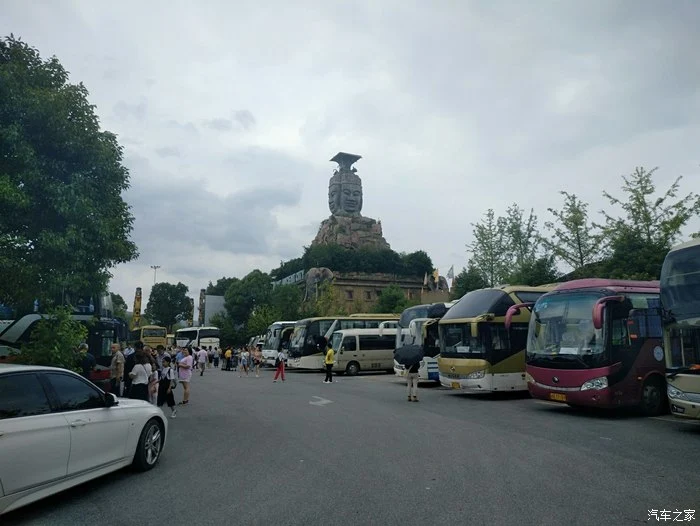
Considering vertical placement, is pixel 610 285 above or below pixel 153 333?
above

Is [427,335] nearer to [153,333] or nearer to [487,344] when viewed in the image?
[487,344]

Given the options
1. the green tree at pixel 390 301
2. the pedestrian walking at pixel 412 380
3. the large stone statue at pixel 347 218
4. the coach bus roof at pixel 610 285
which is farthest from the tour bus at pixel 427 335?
the large stone statue at pixel 347 218

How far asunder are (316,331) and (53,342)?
22894mm

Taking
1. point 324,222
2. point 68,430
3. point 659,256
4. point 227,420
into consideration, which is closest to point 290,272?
point 324,222

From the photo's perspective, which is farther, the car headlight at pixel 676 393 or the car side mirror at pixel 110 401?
the car headlight at pixel 676 393

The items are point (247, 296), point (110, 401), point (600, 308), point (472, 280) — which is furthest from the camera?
point (247, 296)

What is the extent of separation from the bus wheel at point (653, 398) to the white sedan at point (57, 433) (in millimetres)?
11100

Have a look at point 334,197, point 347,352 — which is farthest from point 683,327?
point 334,197

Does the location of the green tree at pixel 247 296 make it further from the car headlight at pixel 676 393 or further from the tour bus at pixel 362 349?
the car headlight at pixel 676 393

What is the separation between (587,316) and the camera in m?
13.0

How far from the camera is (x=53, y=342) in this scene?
10.8 metres

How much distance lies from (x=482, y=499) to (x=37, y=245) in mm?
Result: 9710

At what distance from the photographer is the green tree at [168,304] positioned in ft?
329

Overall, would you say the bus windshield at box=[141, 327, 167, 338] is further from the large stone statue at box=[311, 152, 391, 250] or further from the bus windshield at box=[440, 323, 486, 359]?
the large stone statue at box=[311, 152, 391, 250]
